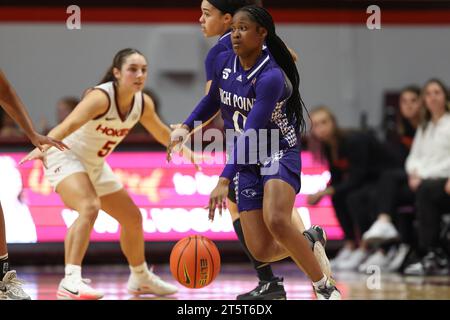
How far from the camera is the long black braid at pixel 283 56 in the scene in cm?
522

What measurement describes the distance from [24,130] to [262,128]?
4.65 ft

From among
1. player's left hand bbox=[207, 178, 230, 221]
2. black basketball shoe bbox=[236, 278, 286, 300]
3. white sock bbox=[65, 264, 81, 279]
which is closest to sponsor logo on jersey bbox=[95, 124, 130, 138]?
white sock bbox=[65, 264, 81, 279]

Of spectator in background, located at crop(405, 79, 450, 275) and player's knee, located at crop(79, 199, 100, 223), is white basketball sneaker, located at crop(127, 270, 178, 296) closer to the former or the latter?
player's knee, located at crop(79, 199, 100, 223)

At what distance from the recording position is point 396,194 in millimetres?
9141

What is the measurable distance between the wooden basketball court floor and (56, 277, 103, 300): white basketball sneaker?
216 millimetres

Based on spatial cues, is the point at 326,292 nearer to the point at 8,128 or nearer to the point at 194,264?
the point at 194,264

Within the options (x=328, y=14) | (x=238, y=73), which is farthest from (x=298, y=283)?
(x=328, y=14)

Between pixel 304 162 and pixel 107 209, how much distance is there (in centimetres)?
363

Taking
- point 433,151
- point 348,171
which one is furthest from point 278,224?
point 348,171

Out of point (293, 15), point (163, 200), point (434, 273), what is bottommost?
point (434, 273)

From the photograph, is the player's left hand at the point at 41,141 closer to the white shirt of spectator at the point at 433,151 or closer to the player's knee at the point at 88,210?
the player's knee at the point at 88,210

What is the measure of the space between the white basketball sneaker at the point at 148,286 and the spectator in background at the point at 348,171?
310 cm

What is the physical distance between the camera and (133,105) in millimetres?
6625
